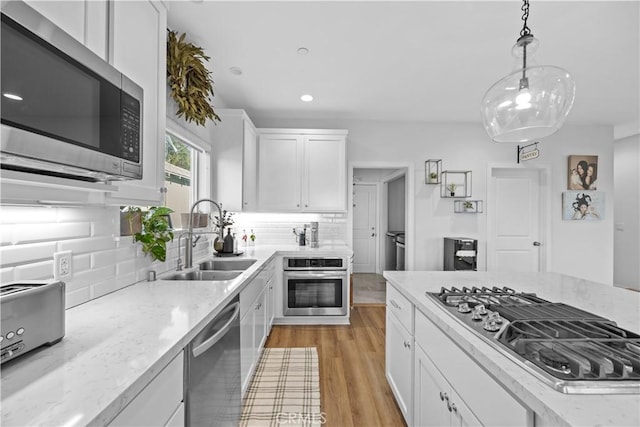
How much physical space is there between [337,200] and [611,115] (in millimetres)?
3902

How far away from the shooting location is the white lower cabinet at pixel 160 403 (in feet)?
2.53

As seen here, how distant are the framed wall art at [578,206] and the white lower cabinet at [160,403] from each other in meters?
5.44

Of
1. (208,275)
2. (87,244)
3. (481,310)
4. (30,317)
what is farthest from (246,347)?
(481,310)

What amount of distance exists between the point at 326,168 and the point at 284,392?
104 inches

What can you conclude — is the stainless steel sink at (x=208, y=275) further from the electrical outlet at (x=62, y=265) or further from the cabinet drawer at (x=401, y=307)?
the cabinet drawer at (x=401, y=307)

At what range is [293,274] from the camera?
359cm

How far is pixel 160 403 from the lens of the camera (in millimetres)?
912

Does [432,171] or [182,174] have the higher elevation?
[432,171]

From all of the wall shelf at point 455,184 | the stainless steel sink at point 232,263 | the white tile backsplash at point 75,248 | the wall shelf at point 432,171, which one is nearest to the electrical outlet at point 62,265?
the white tile backsplash at point 75,248

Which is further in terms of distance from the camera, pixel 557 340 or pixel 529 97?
pixel 529 97

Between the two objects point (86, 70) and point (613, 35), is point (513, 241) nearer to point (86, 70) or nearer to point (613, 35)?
point (613, 35)

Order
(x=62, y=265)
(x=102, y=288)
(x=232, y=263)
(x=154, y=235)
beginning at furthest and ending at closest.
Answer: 1. (x=232, y=263)
2. (x=154, y=235)
3. (x=102, y=288)
4. (x=62, y=265)

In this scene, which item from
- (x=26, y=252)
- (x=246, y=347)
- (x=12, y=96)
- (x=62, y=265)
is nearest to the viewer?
(x=12, y=96)

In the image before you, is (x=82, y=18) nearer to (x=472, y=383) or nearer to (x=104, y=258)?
(x=104, y=258)
